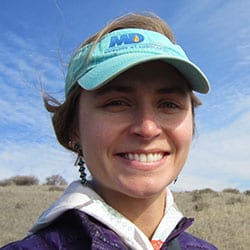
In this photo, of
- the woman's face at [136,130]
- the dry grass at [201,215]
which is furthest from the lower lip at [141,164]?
the dry grass at [201,215]

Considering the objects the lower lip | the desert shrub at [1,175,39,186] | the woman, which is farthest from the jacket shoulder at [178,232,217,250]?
the desert shrub at [1,175,39,186]

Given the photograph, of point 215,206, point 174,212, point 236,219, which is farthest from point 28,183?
point 174,212

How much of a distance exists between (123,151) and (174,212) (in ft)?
1.82

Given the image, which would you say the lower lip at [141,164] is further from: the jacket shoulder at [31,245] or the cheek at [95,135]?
the jacket shoulder at [31,245]

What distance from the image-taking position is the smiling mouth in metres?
2.13

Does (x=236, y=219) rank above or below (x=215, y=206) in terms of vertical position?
above

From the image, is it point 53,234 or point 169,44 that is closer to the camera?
point 53,234

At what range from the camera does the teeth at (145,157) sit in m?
2.13

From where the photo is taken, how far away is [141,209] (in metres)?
2.30

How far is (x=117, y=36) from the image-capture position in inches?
88.7

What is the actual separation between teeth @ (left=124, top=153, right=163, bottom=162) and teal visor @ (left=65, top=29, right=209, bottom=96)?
A: 333mm

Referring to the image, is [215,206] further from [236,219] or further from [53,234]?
[53,234]

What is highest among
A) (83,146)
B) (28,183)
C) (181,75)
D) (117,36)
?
(117,36)

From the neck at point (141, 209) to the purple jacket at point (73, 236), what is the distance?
7.4 inches
